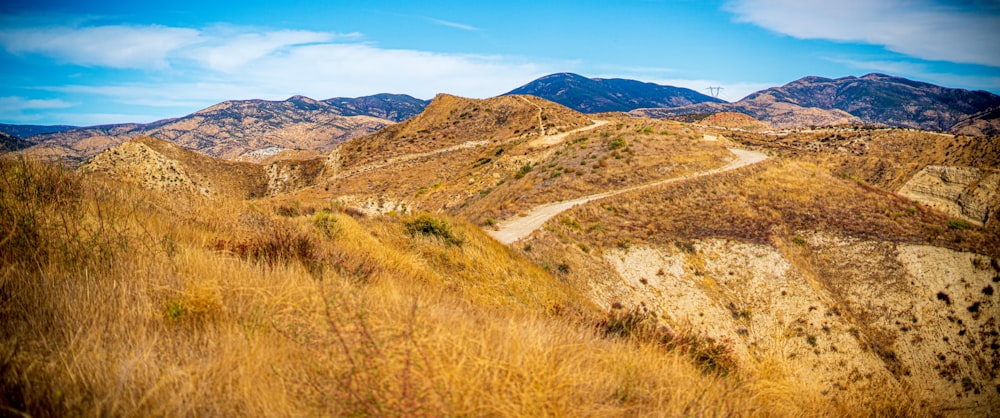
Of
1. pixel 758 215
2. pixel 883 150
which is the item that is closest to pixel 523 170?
pixel 758 215

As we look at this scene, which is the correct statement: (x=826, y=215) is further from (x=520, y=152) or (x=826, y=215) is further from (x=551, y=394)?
(x=551, y=394)

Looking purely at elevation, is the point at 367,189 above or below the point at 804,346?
above

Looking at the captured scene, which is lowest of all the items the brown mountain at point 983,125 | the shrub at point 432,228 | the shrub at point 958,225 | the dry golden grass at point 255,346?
the shrub at point 958,225

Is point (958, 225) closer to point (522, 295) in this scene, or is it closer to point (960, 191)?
point (960, 191)

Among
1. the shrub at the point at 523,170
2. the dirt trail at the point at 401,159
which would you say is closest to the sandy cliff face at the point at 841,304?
the shrub at the point at 523,170

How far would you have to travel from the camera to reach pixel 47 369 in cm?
204

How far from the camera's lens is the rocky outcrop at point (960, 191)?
36656 millimetres

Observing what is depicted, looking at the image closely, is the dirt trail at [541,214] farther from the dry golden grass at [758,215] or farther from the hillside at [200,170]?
the hillside at [200,170]

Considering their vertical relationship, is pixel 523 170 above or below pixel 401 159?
below

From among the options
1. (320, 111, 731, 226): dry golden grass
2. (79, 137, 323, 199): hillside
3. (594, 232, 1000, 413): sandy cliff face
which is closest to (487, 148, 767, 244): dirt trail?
(320, 111, 731, 226): dry golden grass

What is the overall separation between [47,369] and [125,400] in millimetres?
508

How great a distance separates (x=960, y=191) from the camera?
1563 inches

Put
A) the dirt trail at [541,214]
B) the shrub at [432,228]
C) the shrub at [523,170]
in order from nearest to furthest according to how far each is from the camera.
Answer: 1. the shrub at [432,228]
2. the dirt trail at [541,214]
3. the shrub at [523,170]

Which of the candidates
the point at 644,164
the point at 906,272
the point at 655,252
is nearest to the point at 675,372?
the point at 655,252
